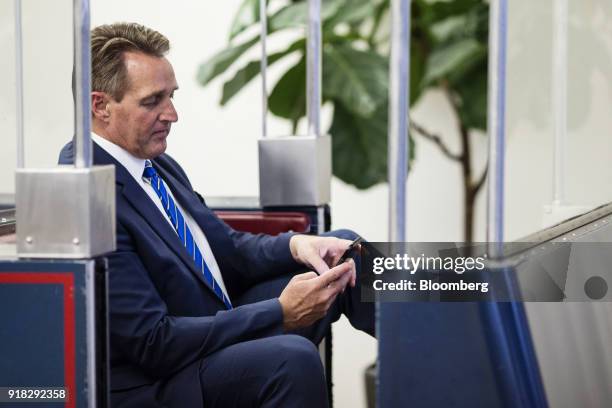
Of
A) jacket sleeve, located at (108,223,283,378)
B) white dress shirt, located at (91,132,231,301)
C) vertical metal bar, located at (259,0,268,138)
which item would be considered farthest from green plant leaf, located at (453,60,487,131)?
jacket sleeve, located at (108,223,283,378)

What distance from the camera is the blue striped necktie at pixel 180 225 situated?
2145 millimetres

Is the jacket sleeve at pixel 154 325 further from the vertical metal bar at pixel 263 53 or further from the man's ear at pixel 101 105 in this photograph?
the vertical metal bar at pixel 263 53

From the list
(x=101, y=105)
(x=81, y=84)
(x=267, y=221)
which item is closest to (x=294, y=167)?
(x=267, y=221)

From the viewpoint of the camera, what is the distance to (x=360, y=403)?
422 centimetres

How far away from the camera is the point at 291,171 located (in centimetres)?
259

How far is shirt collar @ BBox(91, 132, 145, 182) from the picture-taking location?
6.73ft

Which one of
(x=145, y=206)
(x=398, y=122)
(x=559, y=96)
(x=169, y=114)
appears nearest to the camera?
(x=398, y=122)

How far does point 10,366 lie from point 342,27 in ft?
12.1

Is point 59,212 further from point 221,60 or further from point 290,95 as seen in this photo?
point 290,95

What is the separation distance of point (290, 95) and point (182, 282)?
220 centimetres

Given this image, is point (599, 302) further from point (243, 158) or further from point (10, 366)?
point (243, 158)

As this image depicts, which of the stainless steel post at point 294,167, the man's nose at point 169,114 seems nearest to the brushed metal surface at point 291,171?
the stainless steel post at point 294,167

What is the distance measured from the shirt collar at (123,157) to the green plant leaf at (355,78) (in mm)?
1948

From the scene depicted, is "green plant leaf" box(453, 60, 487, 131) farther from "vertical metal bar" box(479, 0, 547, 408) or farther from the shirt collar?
"vertical metal bar" box(479, 0, 547, 408)
